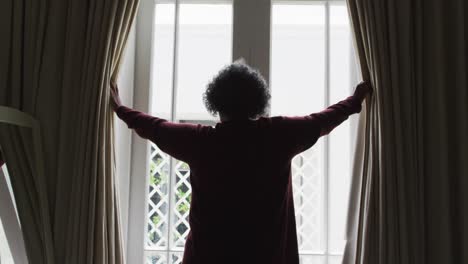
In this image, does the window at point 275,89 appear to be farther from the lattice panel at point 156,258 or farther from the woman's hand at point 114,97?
the woman's hand at point 114,97

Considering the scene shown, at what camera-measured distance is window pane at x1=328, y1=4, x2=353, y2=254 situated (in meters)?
1.71

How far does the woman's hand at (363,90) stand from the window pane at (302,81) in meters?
0.31

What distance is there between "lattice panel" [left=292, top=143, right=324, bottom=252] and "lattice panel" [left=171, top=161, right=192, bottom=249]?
430 millimetres

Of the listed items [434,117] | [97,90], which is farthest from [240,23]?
[434,117]

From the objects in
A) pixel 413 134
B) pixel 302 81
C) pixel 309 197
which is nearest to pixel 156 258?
pixel 309 197

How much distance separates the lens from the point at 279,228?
129 centimetres

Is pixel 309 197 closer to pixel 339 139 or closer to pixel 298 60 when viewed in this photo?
pixel 339 139

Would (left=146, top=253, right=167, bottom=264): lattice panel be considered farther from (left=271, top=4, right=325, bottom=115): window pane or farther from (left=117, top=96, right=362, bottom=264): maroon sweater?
(left=271, top=4, right=325, bottom=115): window pane

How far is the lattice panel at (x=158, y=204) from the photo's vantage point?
172cm

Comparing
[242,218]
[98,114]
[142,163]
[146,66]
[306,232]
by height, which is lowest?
[306,232]

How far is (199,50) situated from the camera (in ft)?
5.81

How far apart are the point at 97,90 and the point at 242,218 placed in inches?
24.8

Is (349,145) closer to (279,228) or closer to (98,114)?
(279,228)

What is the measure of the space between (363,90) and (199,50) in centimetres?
68
